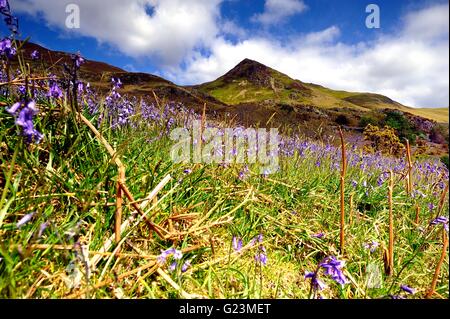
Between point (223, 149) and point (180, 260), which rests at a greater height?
point (223, 149)

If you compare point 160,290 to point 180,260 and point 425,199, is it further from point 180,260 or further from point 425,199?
point 425,199

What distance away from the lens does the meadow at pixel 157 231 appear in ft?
3.93

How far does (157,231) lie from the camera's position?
4.72ft

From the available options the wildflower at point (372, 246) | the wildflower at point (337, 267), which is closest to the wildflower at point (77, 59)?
the wildflower at point (337, 267)

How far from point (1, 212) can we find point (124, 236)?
50 cm

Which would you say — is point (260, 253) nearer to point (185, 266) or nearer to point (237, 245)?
point (237, 245)

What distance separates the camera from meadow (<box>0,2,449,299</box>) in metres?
1.20

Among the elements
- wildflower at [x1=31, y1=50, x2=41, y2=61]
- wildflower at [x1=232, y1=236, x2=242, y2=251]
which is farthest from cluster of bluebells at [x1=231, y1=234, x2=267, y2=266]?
wildflower at [x1=31, y1=50, x2=41, y2=61]

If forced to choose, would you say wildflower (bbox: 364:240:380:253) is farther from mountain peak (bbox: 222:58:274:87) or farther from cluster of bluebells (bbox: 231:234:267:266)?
mountain peak (bbox: 222:58:274:87)

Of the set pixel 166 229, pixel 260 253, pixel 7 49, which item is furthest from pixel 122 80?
pixel 260 253

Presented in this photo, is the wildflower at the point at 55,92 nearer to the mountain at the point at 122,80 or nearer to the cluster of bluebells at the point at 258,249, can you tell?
the mountain at the point at 122,80
